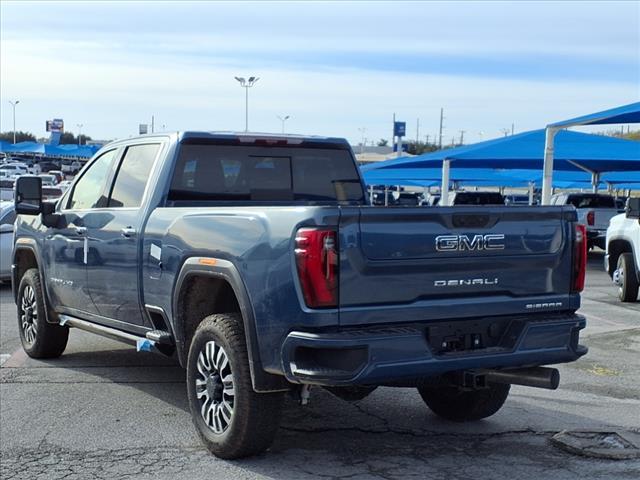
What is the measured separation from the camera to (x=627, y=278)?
45.4 ft

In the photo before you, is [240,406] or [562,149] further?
[562,149]

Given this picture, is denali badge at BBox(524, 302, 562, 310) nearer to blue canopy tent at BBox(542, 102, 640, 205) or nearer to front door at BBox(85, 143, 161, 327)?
front door at BBox(85, 143, 161, 327)

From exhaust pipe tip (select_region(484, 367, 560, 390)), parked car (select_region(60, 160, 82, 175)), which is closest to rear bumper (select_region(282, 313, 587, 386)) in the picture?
exhaust pipe tip (select_region(484, 367, 560, 390))

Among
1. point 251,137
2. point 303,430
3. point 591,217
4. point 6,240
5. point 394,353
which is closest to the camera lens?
point 394,353

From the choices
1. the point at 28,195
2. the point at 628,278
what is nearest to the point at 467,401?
the point at 28,195

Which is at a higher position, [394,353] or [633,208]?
[633,208]

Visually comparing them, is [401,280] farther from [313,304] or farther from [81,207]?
[81,207]

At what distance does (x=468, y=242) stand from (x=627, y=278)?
9.48 meters

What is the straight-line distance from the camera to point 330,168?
767cm

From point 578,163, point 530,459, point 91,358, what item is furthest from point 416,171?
point 530,459

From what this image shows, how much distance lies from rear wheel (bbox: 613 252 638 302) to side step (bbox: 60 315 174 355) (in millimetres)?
9068

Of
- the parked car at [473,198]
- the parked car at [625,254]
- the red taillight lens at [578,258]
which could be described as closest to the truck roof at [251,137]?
the red taillight lens at [578,258]

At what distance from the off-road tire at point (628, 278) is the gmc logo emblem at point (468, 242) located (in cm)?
913

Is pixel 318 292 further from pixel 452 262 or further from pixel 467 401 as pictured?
pixel 467 401
